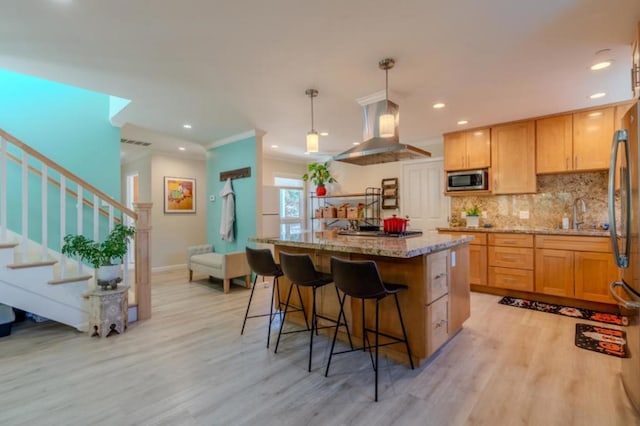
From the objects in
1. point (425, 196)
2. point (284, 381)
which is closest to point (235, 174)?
point (425, 196)

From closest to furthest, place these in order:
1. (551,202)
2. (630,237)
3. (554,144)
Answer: (630,237) < (554,144) < (551,202)

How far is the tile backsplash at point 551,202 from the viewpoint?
3.91 meters

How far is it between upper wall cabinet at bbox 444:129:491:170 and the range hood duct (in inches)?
73.3

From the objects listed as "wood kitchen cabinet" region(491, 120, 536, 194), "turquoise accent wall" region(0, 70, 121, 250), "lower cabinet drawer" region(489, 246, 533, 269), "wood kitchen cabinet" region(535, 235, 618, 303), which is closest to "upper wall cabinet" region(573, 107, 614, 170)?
"wood kitchen cabinet" region(491, 120, 536, 194)

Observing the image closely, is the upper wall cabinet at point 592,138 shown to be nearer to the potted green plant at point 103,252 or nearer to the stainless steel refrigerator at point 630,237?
the stainless steel refrigerator at point 630,237

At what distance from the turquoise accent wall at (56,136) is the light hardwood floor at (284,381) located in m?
1.48

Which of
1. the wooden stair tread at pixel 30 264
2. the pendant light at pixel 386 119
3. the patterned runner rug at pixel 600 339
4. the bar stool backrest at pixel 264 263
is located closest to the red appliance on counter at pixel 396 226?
the pendant light at pixel 386 119

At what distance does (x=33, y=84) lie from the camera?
3.88m

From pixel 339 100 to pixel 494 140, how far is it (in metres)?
2.50

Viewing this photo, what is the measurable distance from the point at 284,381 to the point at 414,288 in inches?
45.1

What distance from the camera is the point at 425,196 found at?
5.45 m

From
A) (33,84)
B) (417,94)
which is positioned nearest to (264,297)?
(417,94)

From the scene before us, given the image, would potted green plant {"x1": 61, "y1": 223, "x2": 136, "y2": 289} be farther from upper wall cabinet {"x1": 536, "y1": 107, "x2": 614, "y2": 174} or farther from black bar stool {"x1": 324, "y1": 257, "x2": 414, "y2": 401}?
upper wall cabinet {"x1": 536, "y1": 107, "x2": 614, "y2": 174}

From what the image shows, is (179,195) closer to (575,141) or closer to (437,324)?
(437,324)
